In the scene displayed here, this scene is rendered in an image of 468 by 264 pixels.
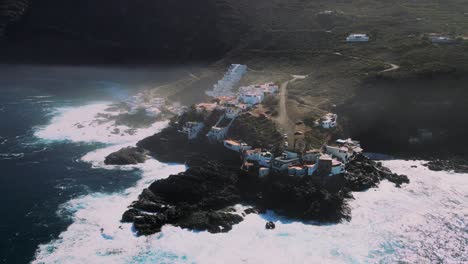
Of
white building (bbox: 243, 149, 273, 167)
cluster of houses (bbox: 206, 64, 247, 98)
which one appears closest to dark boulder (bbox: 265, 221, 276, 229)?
white building (bbox: 243, 149, 273, 167)

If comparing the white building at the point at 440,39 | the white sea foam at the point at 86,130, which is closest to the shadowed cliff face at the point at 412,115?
the white building at the point at 440,39

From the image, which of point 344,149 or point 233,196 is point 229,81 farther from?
point 233,196

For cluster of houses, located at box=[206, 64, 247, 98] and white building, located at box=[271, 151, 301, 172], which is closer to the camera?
white building, located at box=[271, 151, 301, 172]

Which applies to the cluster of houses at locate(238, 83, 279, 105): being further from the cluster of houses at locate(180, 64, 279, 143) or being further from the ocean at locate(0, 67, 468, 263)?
the ocean at locate(0, 67, 468, 263)

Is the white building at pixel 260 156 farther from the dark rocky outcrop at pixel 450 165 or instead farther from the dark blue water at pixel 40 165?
the dark rocky outcrop at pixel 450 165

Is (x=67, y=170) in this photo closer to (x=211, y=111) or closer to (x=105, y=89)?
(x=211, y=111)

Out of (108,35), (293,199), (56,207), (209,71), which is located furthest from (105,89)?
(293,199)
